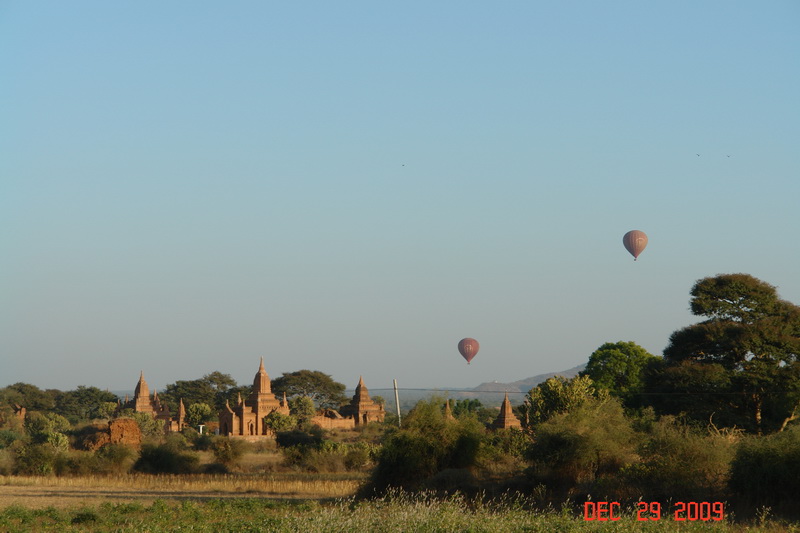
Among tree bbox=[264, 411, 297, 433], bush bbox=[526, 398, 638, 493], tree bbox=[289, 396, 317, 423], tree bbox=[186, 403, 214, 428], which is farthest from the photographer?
tree bbox=[186, 403, 214, 428]

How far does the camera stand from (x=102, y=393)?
11988cm

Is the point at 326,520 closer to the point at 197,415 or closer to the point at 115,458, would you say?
the point at 115,458

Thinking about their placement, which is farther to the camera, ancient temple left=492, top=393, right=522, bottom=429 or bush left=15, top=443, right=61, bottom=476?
ancient temple left=492, top=393, right=522, bottom=429

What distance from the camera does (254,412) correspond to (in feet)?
297

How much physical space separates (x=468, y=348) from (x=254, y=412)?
88.5ft

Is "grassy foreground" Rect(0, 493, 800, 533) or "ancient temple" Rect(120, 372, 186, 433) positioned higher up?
"ancient temple" Rect(120, 372, 186, 433)

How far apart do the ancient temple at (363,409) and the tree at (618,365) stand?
40.5m

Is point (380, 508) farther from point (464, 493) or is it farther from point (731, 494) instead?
point (731, 494)

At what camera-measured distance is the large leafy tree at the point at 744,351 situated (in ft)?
122

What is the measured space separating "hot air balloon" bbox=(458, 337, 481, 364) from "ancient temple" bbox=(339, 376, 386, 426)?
29.3 meters

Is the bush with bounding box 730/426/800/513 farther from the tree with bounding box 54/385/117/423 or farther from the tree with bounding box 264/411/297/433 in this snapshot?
the tree with bounding box 54/385/117/423

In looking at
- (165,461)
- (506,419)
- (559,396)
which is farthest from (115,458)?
(506,419)

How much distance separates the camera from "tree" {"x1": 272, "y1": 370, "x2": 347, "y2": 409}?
11831 cm

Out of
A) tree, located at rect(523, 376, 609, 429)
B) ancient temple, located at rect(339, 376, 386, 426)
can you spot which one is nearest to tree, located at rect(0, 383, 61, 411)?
ancient temple, located at rect(339, 376, 386, 426)
